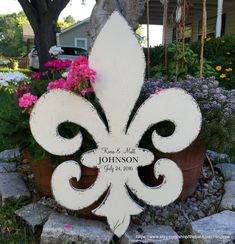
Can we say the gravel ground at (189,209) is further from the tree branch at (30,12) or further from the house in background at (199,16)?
the house in background at (199,16)

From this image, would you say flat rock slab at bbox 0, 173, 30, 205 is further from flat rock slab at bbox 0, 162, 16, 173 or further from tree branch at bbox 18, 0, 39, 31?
tree branch at bbox 18, 0, 39, 31

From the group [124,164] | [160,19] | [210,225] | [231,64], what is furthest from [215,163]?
[160,19]

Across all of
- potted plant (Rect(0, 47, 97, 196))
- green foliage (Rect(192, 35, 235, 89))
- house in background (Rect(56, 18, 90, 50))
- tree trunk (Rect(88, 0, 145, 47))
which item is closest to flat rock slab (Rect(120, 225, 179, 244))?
potted plant (Rect(0, 47, 97, 196))

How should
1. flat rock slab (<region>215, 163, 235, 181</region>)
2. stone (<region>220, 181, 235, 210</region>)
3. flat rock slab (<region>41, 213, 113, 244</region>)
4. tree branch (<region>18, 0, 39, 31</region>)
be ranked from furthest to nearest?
tree branch (<region>18, 0, 39, 31</region>) < flat rock slab (<region>215, 163, 235, 181</region>) < stone (<region>220, 181, 235, 210</region>) < flat rock slab (<region>41, 213, 113, 244</region>)

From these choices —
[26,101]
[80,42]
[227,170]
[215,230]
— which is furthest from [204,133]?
[80,42]

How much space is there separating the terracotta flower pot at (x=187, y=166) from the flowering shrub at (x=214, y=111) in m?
0.11

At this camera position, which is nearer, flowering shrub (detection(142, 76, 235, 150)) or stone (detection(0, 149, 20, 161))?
flowering shrub (detection(142, 76, 235, 150))

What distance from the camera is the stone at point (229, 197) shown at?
277 centimetres

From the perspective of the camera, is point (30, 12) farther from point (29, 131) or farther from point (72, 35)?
point (72, 35)

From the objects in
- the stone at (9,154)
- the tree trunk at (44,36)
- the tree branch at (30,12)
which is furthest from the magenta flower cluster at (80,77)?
the tree branch at (30,12)

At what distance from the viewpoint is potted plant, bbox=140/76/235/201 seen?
2.74 meters

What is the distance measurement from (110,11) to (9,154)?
6.30 feet

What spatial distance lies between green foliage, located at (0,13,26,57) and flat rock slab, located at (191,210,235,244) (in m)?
66.3

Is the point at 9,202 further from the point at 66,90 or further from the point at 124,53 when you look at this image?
the point at 124,53
